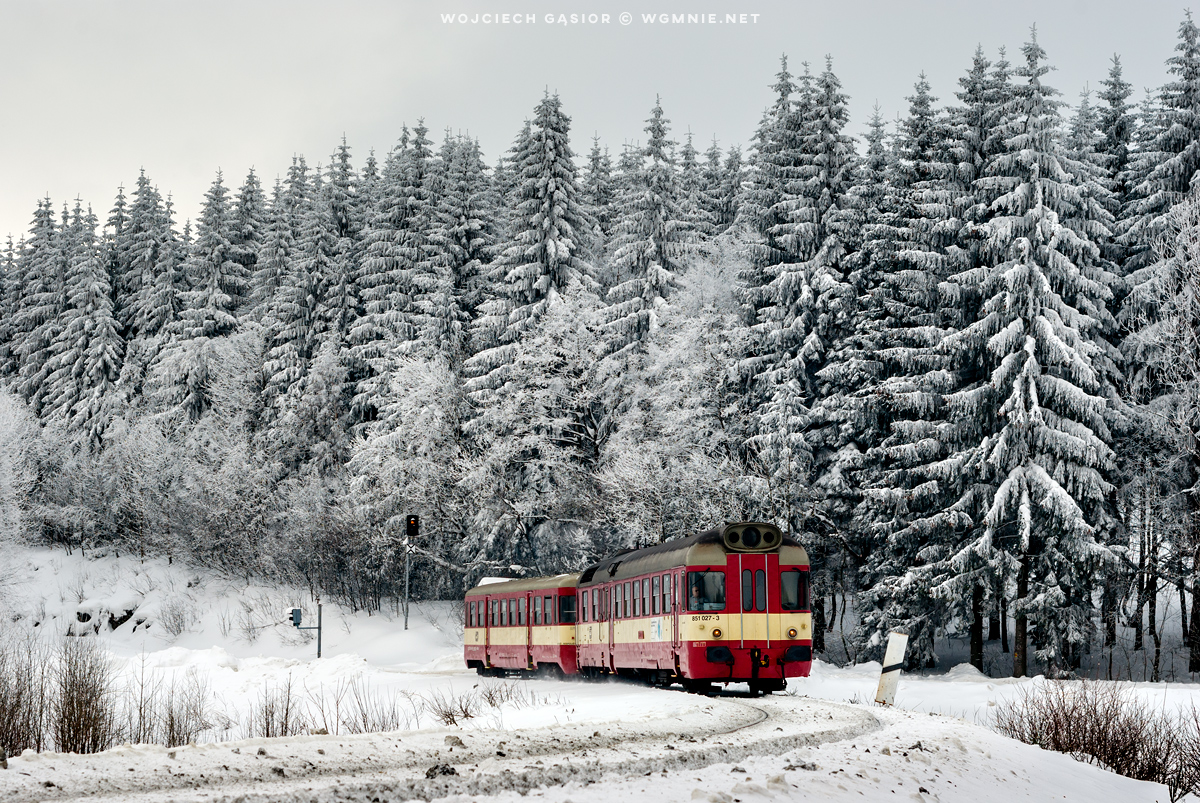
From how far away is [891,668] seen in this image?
1755 centimetres

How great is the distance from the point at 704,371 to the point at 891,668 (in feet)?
67.8

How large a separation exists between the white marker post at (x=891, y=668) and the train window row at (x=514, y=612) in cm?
1075

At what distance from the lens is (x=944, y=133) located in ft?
116

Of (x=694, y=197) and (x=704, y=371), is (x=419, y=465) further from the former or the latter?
(x=694, y=197)

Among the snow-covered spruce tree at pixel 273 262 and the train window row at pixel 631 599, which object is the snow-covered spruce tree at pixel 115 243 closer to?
the snow-covered spruce tree at pixel 273 262

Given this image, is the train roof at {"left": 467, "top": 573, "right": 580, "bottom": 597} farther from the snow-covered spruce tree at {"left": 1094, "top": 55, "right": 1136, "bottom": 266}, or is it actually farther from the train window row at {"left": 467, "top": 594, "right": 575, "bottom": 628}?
the snow-covered spruce tree at {"left": 1094, "top": 55, "right": 1136, "bottom": 266}

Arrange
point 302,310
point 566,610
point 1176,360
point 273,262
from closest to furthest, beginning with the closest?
point 566,610 → point 1176,360 → point 302,310 → point 273,262

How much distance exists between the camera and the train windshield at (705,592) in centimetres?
2023

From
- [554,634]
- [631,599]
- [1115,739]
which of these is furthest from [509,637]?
[1115,739]

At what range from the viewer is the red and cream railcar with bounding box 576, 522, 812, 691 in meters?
20.1

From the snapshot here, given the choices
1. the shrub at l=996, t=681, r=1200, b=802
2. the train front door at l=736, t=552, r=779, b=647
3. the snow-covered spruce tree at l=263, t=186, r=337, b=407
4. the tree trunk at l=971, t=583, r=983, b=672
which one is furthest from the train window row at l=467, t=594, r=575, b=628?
the snow-covered spruce tree at l=263, t=186, r=337, b=407

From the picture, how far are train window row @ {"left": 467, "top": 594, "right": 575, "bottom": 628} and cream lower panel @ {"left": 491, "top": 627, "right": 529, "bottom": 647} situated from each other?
14 centimetres

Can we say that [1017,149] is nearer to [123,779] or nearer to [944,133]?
[944,133]

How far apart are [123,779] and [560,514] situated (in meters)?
32.8
